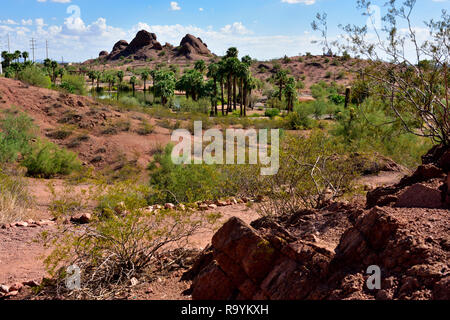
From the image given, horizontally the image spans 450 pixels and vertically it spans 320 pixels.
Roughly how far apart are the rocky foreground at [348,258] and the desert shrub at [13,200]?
6644 millimetres

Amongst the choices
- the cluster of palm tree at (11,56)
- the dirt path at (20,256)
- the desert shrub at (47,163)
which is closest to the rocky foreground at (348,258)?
the dirt path at (20,256)

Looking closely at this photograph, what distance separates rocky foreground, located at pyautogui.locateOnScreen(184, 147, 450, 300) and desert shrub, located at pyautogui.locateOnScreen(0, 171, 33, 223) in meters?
6.64

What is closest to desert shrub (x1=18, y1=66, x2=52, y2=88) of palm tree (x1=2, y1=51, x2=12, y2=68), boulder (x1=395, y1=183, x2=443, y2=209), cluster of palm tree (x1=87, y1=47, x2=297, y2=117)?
cluster of palm tree (x1=87, y1=47, x2=297, y2=117)

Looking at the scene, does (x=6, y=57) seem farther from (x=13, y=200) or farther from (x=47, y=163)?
(x=13, y=200)

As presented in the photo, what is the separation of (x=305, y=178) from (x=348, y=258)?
4.91 meters

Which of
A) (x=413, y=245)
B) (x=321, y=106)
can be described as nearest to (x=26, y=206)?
(x=413, y=245)

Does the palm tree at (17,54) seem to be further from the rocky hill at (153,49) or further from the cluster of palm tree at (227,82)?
the rocky hill at (153,49)

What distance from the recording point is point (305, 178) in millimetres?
8984

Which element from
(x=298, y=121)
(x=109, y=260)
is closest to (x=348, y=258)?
(x=109, y=260)

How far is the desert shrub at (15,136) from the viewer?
59.2ft

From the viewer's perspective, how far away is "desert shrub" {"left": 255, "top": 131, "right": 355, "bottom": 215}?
27.2 feet

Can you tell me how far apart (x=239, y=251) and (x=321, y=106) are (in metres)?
42.4

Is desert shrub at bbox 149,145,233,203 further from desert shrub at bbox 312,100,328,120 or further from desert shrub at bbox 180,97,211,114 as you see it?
desert shrub at bbox 312,100,328,120
